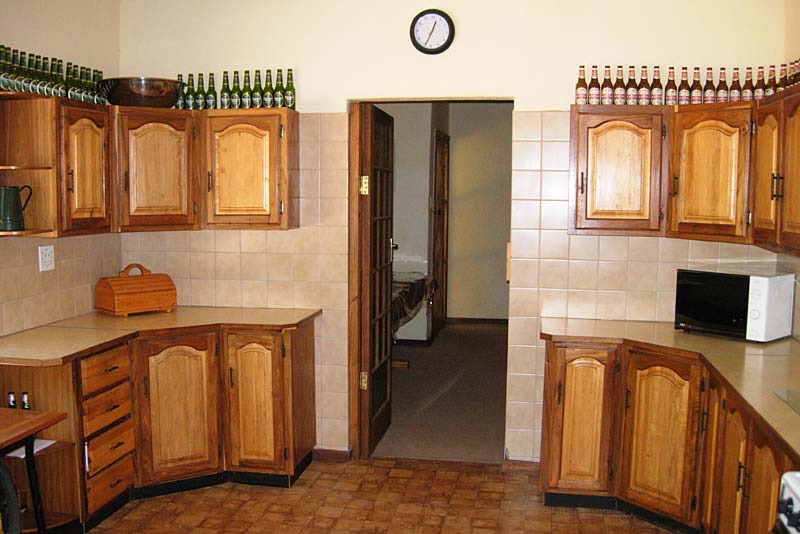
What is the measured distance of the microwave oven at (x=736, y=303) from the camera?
11.3 feet

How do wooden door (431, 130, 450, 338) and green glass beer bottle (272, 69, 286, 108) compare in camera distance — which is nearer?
green glass beer bottle (272, 69, 286, 108)

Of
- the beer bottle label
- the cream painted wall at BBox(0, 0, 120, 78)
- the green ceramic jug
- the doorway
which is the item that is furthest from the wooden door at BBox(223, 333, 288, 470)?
the beer bottle label

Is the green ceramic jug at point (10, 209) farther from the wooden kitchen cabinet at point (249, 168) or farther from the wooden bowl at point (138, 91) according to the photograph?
the wooden kitchen cabinet at point (249, 168)

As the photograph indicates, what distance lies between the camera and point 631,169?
3.74 metres

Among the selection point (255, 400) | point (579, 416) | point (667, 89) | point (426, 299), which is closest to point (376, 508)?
point (255, 400)

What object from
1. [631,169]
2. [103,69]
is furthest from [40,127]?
[631,169]

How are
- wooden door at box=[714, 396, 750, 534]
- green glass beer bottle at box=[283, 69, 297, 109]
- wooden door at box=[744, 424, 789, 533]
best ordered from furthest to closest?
green glass beer bottle at box=[283, 69, 297, 109]
wooden door at box=[714, 396, 750, 534]
wooden door at box=[744, 424, 789, 533]

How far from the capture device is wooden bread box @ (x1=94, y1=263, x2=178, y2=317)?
13.2 ft

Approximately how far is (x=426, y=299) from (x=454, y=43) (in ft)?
11.9

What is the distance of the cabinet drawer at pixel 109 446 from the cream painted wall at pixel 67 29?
1.83 m

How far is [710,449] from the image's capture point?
10.5 ft

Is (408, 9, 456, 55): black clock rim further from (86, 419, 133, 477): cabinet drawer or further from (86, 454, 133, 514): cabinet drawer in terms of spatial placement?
(86, 454, 133, 514): cabinet drawer

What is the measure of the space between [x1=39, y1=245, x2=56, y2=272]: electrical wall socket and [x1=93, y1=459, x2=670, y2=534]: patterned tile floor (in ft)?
4.03

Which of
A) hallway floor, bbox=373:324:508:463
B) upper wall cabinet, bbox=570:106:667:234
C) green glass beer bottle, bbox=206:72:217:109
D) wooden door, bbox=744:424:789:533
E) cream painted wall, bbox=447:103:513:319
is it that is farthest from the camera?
cream painted wall, bbox=447:103:513:319
